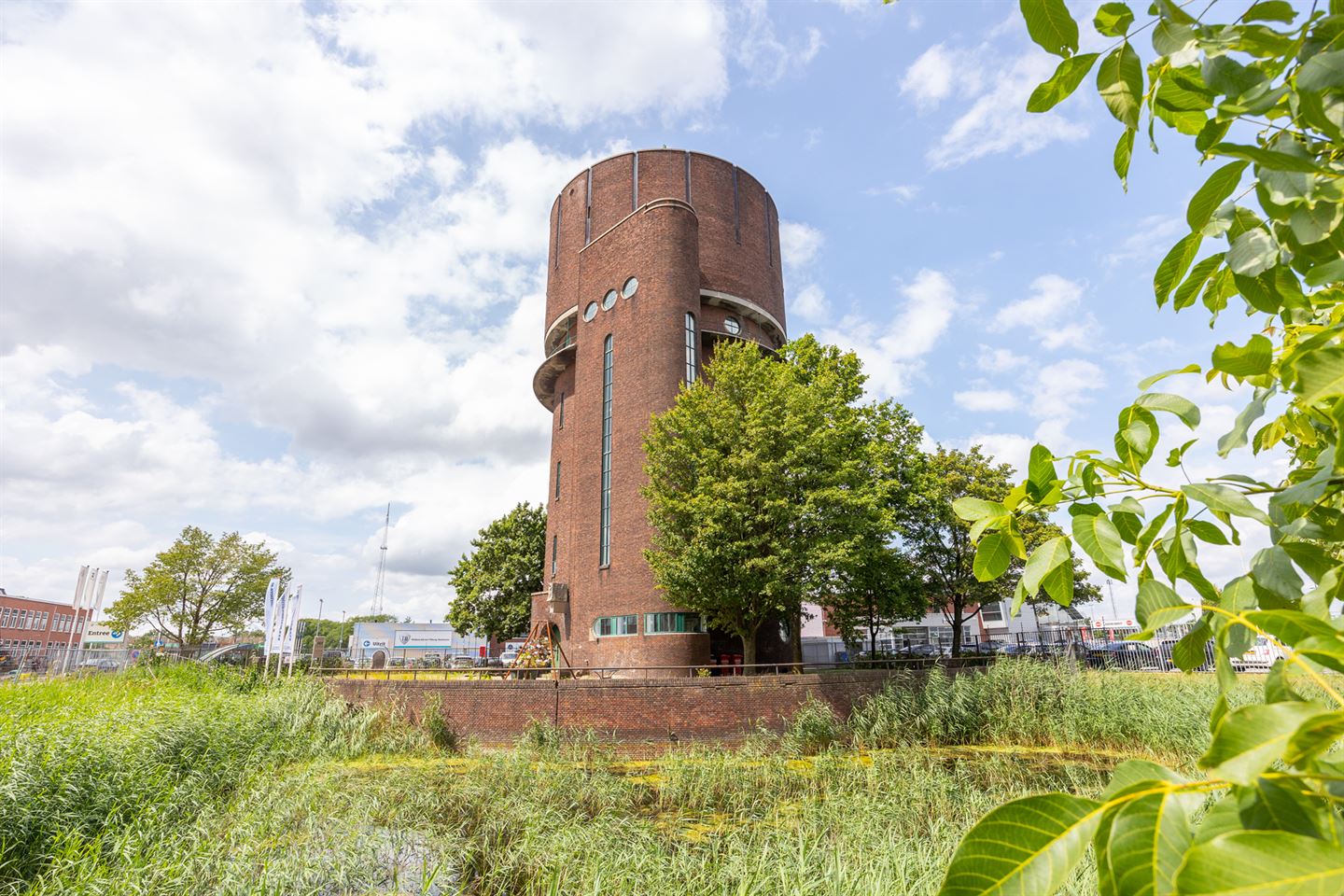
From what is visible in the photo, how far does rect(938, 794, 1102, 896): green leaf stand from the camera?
757 mm

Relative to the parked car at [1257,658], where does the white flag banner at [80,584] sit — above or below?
above

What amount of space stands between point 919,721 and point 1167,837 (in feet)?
57.9

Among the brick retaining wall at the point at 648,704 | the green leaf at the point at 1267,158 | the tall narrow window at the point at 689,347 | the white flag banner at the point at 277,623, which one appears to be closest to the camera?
the green leaf at the point at 1267,158

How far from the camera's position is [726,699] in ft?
61.9

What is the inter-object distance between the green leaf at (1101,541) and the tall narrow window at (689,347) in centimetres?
2793

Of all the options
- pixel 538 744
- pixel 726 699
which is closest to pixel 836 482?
pixel 726 699

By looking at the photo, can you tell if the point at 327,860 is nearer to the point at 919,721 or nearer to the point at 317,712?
the point at 317,712

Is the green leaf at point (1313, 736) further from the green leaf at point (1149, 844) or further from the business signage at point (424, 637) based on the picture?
the business signage at point (424, 637)

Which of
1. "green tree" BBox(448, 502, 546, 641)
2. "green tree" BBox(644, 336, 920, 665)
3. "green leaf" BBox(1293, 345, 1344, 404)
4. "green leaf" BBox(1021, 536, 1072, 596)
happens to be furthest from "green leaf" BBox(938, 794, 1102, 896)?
"green tree" BBox(448, 502, 546, 641)

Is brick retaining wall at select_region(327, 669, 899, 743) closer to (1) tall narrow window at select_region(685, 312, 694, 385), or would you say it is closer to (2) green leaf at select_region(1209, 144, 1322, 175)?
(1) tall narrow window at select_region(685, 312, 694, 385)

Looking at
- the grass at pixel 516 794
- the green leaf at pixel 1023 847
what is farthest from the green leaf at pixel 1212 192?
the grass at pixel 516 794

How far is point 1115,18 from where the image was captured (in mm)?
1331

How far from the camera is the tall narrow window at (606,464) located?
1124 inches

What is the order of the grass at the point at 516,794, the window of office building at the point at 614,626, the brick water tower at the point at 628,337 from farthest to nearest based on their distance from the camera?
1. the brick water tower at the point at 628,337
2. the window of office building at the point at 614,626
3. the grass at the point at 516,794
